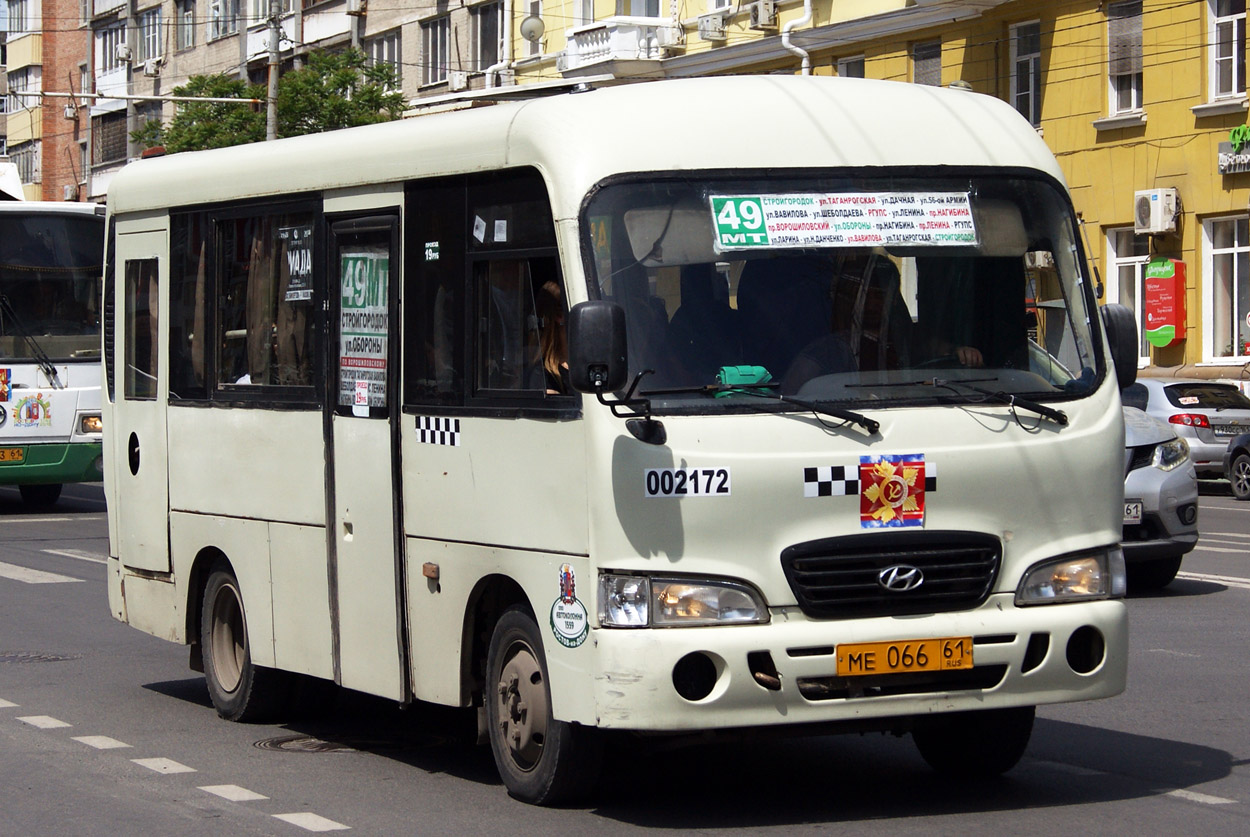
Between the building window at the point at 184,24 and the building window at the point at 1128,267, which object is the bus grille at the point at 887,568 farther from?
the building window at the point at 184,24

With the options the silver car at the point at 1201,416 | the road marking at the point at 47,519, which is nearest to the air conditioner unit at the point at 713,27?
the silver car at the point at 1201,416

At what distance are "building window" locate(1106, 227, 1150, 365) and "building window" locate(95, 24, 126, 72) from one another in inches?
1856

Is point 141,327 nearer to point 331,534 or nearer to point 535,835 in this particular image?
point 331,534

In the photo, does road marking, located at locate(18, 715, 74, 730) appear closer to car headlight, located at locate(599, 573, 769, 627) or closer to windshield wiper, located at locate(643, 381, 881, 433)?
car headlight, located at locate(599, 573, 769, 627)

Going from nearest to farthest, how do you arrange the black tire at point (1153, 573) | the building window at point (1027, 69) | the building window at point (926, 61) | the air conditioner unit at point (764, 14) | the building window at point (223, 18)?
the black tire at point (1153, 573), the building window at point (1027, 69), the building window at point (926, 61), the air conditioner unit at point (764, 14), the building window at point (223, 18)

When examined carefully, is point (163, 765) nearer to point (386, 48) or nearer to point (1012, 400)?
point (1012, 400)

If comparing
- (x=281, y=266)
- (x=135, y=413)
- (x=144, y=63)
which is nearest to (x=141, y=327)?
(x=135, y=413)

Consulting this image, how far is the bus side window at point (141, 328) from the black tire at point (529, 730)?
356cm

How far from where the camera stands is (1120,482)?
739 cm

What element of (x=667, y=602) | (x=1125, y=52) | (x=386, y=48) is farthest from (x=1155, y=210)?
(x=667, y=602)

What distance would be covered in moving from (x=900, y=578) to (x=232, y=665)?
4041 mm

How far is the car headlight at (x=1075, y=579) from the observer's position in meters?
7.16

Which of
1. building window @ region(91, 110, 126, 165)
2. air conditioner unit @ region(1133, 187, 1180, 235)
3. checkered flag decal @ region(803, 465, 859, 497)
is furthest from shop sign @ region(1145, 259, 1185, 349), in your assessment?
building window @ region(91, 110, 126, 165)

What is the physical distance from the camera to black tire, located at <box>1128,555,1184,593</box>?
1438cm
